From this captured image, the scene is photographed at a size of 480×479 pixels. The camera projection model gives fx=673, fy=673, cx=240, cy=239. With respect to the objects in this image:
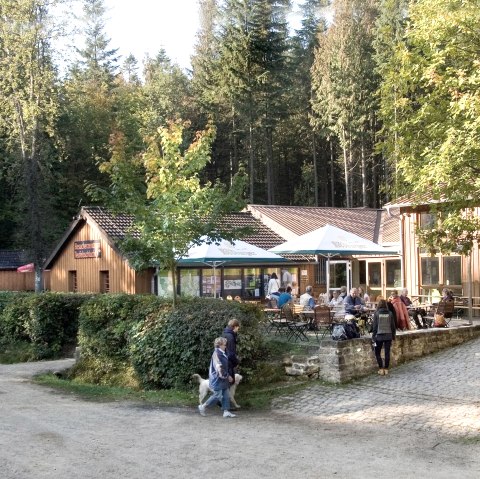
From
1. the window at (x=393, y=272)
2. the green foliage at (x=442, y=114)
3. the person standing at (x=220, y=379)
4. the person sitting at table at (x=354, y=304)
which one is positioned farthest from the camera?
the window at (x=393, y=272)

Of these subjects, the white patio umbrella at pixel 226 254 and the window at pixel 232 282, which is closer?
the white patio umbrella at pixel 226 254

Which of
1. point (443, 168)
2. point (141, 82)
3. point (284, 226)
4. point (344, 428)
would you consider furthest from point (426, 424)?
point (141, 82)

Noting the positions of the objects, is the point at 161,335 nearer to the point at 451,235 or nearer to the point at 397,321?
the point at 397,321

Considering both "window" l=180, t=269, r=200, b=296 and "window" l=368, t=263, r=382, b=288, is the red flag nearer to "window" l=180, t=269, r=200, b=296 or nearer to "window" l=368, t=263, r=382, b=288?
"window" l=180, t=269, r=200, b=296

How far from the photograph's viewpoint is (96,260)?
26688 mm

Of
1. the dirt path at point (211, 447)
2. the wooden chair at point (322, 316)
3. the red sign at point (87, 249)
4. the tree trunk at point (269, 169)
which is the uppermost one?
the tree trunk at point (269, 169)

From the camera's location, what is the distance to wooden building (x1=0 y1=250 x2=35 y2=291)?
39750 mm

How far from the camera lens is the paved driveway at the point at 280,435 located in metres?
7.88

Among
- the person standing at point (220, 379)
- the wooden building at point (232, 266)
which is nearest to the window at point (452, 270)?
the wooden building at point (232, 266)

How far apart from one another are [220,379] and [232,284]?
14.5 meters

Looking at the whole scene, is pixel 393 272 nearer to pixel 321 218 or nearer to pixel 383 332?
pixel 321 218

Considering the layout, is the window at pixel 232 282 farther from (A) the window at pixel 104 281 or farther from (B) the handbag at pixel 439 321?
(B) the handbag at pixel 439 321

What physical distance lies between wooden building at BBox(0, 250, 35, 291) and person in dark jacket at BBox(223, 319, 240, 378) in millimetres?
30303

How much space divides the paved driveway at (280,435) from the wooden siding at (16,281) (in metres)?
27.9
